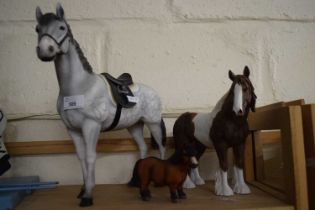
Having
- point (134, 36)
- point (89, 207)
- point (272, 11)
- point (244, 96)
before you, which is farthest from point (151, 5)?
point (89, 207)

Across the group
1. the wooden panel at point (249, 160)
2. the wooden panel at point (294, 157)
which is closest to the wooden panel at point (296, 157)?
the wooden panel at point (294, 157)

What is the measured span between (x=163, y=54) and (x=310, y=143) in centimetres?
55

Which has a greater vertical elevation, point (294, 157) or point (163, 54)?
point (163, 54)

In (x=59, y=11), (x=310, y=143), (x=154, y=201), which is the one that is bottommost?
(x=154, y=201)

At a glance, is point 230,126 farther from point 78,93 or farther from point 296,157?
point 78,93

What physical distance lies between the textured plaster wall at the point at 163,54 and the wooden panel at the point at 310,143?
375 mm

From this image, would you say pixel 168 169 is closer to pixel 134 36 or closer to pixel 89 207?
pixel 89 207

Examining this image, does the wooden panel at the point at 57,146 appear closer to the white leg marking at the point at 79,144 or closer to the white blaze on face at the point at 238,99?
the white leg marking at the point at 79,144

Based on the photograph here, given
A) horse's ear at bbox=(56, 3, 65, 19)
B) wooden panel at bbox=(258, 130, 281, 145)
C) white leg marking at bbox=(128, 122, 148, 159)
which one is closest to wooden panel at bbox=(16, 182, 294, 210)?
white leg marking at bbox=(128, 122, 148, 159)

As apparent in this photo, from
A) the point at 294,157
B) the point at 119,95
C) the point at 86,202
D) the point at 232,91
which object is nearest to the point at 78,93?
the point at 119,95

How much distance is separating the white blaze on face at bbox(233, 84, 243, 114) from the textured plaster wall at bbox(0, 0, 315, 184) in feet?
1.16

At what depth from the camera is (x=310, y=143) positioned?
60 centimetres

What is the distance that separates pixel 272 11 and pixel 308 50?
19 cm

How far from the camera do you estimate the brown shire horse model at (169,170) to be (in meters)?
0.62
